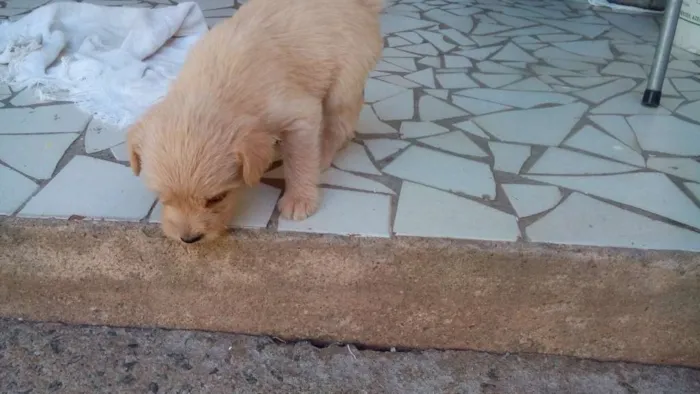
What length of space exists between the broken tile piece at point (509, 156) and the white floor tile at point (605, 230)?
1.29 ft

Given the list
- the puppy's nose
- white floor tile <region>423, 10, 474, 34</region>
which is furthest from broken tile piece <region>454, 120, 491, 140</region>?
white floor tile <region>423, 10, 474, 34</region>

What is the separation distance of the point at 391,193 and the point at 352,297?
476mm

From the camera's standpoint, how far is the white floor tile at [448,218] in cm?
242

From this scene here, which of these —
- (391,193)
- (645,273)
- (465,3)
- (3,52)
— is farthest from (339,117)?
(465,3)

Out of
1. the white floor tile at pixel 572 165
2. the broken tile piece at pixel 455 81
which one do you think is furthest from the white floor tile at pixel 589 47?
the white floor tile at pixel 572 165

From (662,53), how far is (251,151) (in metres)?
2.51

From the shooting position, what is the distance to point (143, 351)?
8.23ft

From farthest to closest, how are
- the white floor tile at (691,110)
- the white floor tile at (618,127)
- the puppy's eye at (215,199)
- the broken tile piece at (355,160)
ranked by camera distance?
the white floor tile at (691,110) → the white floor tile at (618,127) → the broken tile piece at (355,160) → the puppy's eye at (215,199)

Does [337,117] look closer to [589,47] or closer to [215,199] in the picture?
[215,199]

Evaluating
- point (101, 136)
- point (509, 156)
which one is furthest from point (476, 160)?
point (101, 136)

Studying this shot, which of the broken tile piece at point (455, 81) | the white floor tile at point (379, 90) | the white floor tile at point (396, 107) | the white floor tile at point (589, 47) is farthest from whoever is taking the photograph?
the white floor tile at point (589, 47)

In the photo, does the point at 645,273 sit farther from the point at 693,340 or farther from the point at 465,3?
the point at 465,3

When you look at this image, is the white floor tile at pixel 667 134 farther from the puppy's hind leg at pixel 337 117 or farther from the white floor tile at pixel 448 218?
the puppy's hind leg at pixel 337 117

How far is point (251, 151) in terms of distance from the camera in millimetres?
2105
